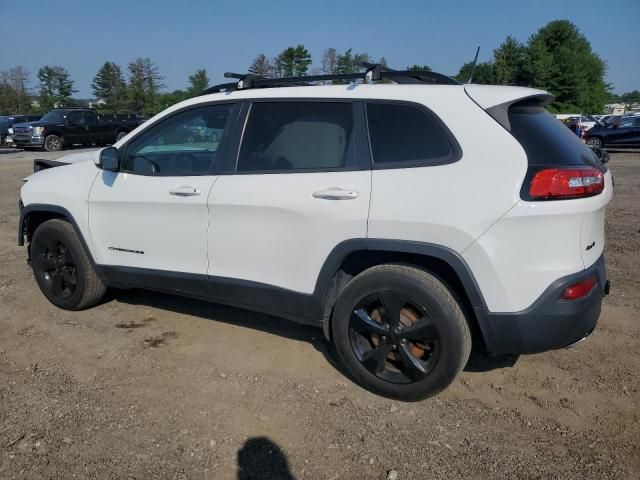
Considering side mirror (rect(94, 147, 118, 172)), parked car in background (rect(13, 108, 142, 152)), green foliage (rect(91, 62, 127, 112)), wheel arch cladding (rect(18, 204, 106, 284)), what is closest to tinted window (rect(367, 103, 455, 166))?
side mirror (rect(94, 147, 118, 172))

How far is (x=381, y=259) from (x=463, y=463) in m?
1.18

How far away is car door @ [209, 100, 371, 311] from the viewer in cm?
312

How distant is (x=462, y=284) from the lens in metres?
2.86

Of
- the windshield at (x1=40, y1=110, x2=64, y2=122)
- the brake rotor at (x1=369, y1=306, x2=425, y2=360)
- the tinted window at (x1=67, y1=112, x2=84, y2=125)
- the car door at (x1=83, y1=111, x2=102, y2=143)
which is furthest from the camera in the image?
the car door at (x1=83, y1=111, x2=102, y2=143)

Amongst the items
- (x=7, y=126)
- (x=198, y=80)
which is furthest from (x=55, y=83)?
(x=7, y=126)

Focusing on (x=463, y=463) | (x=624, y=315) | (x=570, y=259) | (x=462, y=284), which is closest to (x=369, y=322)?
(x=462, y=284)

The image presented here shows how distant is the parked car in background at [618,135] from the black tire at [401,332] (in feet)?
67.2

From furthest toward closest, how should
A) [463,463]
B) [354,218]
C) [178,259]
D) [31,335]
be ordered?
[31,335] < [178,259] < [354,218] < [463,463]

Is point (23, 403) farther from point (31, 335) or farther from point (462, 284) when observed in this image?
point (462, 284)

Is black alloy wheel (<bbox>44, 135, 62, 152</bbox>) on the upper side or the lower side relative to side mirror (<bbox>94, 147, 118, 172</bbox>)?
lower

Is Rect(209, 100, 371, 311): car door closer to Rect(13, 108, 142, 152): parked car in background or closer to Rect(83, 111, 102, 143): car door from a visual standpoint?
Rect(13, 108, 142, 152): parked car in background

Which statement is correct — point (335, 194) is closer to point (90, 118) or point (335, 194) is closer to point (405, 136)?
point (405, 136)

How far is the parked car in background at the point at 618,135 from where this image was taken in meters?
20.8

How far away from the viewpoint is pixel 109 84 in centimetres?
6475
